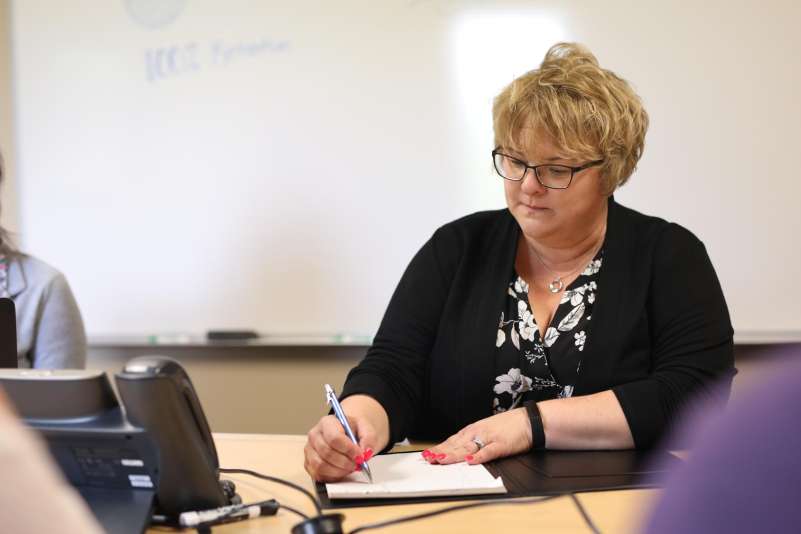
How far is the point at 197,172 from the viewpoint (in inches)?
92.7

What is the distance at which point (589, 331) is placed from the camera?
1.50 meters

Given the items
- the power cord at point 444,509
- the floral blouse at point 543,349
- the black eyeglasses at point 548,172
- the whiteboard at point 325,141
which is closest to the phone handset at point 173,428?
the power cord at point 444,509

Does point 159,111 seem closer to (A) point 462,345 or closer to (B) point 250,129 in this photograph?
(B) point 250,129

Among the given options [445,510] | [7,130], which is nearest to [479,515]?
[445,510]

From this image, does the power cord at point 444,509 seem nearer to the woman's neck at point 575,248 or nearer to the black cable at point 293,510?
the black cable at point 293,510

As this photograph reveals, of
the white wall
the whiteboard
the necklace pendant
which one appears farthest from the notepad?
the white wall

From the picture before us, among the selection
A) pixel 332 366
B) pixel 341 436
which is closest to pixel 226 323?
pixel 332 366

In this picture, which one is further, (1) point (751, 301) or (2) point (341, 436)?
(1) point (751, 301)

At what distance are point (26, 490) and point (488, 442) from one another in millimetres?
946

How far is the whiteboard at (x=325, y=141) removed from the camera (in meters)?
2.16

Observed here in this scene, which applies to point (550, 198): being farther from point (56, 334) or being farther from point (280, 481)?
point (56, 334)

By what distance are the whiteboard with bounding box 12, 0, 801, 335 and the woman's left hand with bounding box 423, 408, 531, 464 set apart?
3.34ft

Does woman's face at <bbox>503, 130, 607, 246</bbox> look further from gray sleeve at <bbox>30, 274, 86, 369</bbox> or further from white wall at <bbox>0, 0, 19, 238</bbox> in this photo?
white wall at <bbox>0, 0, 19, 238</bbox>

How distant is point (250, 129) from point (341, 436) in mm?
1396
